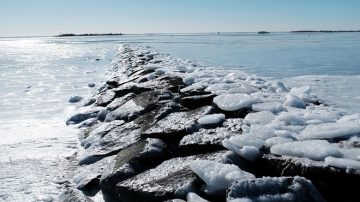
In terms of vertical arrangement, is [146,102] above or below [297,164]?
below

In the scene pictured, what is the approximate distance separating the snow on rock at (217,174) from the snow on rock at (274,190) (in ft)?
0.69

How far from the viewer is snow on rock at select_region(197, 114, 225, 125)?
11.8 feet

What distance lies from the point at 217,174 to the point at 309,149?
634 mm

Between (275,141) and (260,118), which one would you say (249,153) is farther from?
(260,118)

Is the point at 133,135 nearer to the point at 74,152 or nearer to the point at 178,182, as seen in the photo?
the point at 74,152

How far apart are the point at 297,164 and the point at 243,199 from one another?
1.65ft

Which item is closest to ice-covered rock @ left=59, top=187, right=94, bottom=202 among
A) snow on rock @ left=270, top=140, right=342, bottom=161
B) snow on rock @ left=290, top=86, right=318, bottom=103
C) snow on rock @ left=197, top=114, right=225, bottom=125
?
snow on rock @ left=197, top=114, right=225, bottom=125

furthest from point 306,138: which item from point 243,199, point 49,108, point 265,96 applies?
point 49,108

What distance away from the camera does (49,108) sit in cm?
755

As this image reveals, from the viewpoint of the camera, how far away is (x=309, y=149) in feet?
8.39

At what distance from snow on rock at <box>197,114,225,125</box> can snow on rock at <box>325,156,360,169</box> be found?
4.45ft

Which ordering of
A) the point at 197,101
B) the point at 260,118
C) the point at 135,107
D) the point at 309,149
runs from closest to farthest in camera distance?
the point at 309,149 < the point at 260,118 < the point at 197,101 < the point at 135,107

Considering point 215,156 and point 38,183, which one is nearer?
point 215,156

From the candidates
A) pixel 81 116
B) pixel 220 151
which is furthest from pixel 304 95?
pixel 81 116
